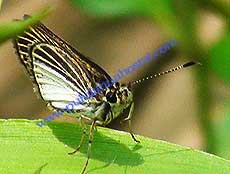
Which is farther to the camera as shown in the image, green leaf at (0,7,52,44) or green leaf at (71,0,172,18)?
green leaf at (71,0,172,18)

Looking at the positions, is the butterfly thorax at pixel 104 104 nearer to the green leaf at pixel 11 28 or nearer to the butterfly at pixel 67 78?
the butterfly at pixel 67 78

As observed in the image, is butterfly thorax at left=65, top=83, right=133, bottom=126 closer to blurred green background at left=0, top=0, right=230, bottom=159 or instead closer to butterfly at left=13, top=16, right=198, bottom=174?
butterfly at left=13, top=16, right=198, bottom=174

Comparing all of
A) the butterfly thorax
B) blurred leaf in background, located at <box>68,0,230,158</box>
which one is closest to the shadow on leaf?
the butterfly thorax

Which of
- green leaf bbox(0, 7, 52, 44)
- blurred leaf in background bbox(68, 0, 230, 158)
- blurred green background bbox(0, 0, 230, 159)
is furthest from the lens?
blurred green background bbox(0, 0, 230, 159)

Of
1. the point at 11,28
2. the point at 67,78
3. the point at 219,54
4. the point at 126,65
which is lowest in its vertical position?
the point at 126,65

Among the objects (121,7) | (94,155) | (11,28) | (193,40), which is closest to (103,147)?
(94,155)

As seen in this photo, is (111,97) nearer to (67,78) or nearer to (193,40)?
(67,78)

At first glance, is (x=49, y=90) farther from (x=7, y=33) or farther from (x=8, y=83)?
(x=8, y=83)

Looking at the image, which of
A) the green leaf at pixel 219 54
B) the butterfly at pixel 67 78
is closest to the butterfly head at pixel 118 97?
the butterfly at pixel 67 78
